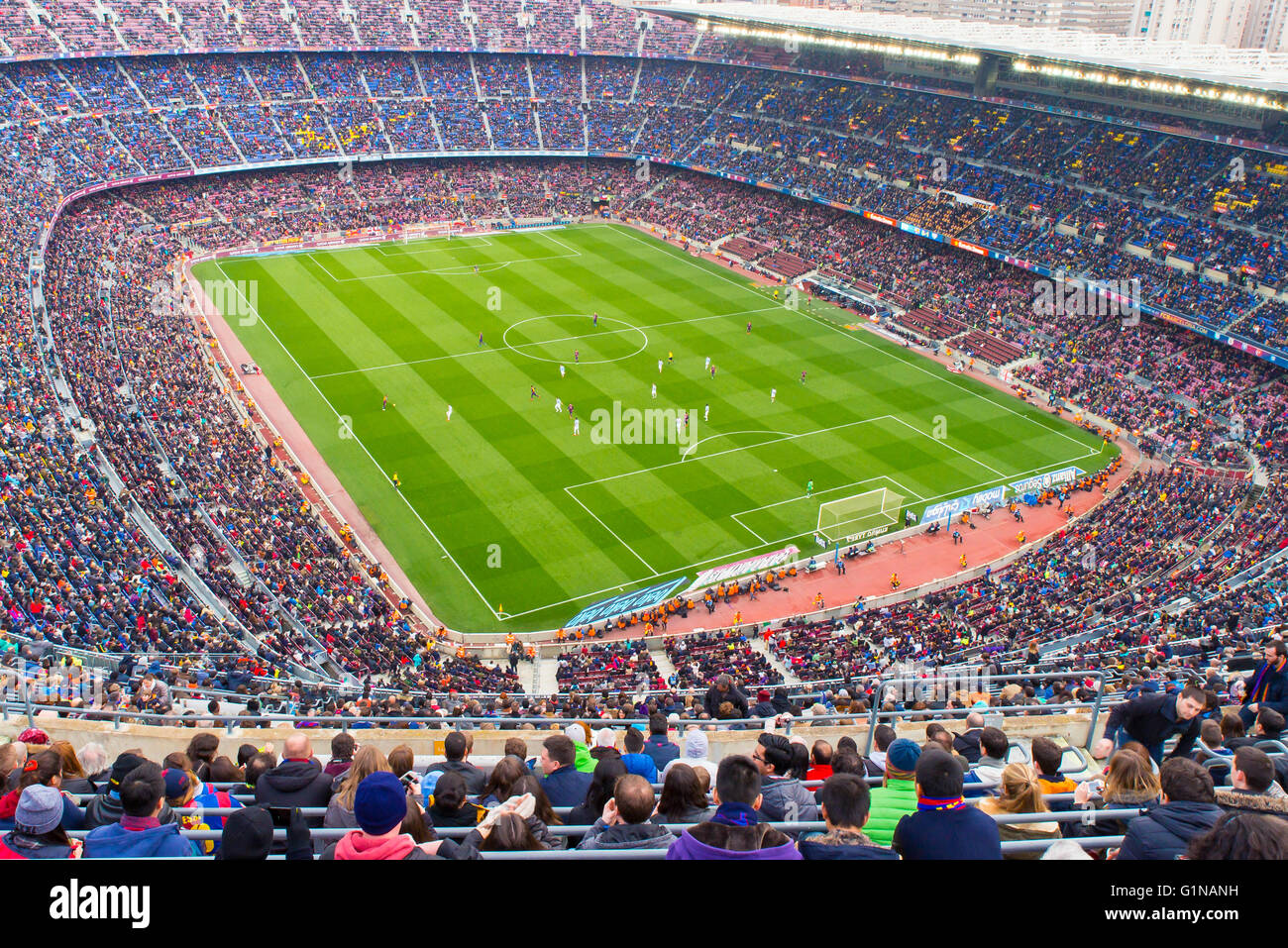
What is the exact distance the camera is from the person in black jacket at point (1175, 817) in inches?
242

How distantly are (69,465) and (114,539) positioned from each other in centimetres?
510

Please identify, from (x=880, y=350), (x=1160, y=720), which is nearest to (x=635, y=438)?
(x=880, y=350)

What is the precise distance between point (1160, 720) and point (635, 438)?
133ft

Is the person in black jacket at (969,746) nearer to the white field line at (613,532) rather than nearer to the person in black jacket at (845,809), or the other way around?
the person in black jacket at (845,809)

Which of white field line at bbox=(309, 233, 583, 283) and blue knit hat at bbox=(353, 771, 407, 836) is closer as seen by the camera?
blue knit hat at bbox=(353, 771, 407, 836)

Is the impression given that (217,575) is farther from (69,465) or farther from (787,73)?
(787,73)

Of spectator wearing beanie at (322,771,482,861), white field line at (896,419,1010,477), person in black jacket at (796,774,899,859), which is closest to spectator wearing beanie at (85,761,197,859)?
spectator wearing beanie at (322,771,482,861)

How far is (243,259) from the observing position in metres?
73.9

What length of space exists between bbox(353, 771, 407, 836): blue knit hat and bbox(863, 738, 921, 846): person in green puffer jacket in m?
3.41

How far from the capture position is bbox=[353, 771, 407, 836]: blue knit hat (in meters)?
6.55

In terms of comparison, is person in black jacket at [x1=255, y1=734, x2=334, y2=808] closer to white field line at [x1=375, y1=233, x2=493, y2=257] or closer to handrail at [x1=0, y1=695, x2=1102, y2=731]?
handrail at [x1=0, y1=695, x2=1102, y2=731]

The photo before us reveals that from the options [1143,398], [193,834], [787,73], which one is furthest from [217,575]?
[787,73]

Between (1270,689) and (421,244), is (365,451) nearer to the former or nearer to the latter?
(421,244)
